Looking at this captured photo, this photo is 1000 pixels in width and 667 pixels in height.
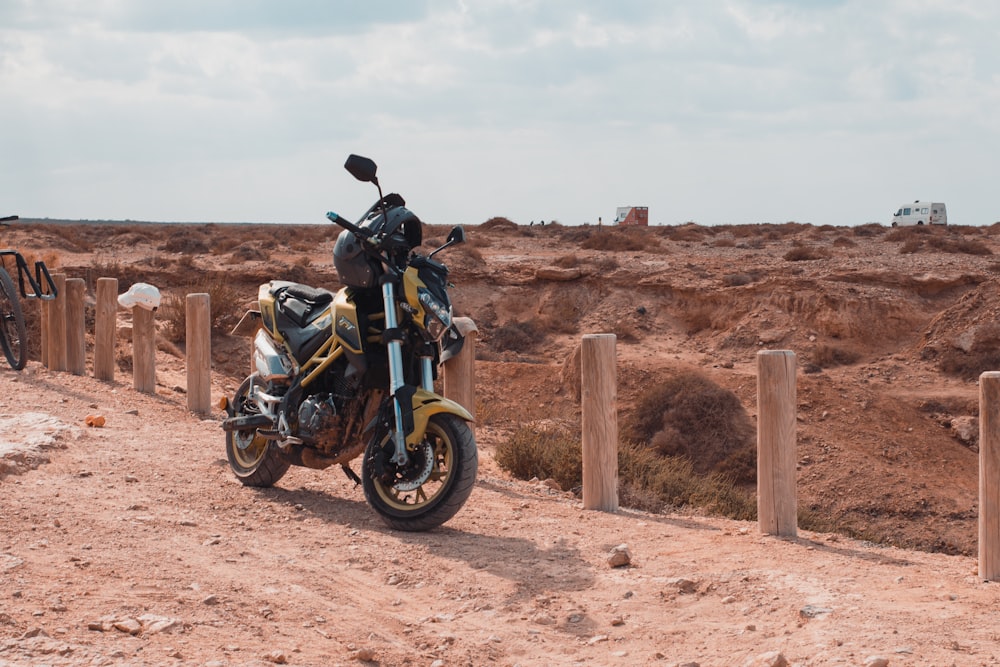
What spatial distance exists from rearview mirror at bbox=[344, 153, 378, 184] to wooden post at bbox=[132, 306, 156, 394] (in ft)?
18.7

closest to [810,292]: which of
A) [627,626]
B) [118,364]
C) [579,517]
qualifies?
[118,364]

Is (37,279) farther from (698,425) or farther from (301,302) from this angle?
(698,425)

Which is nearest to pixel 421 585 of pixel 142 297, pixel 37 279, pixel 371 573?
pixel 371 573

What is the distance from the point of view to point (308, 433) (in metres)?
6.58

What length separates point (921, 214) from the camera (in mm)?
57438

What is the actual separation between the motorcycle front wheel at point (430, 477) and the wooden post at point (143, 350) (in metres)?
5.75

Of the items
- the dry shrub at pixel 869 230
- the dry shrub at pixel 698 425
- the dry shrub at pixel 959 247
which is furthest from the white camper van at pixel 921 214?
the dry shrub at pixel 698 425

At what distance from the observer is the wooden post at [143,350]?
11289 mm

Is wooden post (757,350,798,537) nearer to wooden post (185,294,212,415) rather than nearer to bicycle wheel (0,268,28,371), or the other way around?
wooden post (185,294,212,415)

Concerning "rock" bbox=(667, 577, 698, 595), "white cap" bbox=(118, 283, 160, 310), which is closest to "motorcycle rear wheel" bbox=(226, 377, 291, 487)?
"rock" bbox=(667, 577, 698, 595)

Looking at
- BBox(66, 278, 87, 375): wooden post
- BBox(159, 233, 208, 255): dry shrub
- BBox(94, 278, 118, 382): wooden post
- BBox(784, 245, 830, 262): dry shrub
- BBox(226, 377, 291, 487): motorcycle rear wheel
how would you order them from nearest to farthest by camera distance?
1. BBox(226, 377, 291, 487): motorcycle rear wheel
2. BBox(94, 278, 118, 382): wooden post
3. BBox(66, 278, 87, 375): wooden post
4. BBox(784, 245, 830, 262): dry shrub
5. BBox(159, 233, 208, 255): dry shrub

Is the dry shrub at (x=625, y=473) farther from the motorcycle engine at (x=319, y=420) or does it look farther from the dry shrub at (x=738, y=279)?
the dry shrub at (x=738, y=279)

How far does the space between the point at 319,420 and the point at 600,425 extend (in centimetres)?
195

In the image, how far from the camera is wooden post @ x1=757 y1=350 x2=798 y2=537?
21.5 feet
